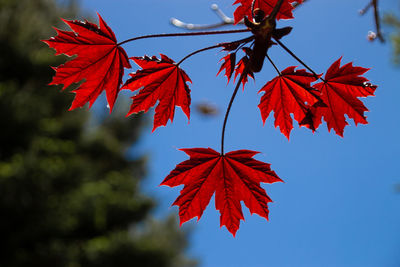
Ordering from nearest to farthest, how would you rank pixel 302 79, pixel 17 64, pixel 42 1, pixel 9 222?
pixel 302 79 < pixel 9 222 < pixel 17 64 < pixel 42 1

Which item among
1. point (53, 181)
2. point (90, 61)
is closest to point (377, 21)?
point (90, 61)

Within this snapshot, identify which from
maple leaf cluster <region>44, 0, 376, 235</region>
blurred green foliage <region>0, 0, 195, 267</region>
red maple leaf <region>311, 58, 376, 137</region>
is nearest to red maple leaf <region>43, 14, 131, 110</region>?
maple leaf cluster <region>44, 0, 376, 235</region>

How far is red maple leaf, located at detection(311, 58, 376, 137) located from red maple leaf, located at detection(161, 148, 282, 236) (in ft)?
0.69

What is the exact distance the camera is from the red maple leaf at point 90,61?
2.67 ft

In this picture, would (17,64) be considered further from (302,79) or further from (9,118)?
(302,79)

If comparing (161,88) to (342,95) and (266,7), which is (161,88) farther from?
(342,95)

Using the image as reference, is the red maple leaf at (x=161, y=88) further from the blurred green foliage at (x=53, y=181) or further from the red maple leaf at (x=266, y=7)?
the blurred green foliage at (x=53, y=181)

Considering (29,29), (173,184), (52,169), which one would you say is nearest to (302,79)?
(173,184)

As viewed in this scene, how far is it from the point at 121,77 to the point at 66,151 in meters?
8.41

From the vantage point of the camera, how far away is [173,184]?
0.87 meters

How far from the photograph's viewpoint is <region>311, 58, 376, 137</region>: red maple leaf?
34.5 inches

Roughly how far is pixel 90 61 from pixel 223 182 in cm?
49

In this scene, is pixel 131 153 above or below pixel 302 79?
above

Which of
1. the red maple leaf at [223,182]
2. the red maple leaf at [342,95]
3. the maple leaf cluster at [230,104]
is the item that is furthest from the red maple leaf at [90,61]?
the red maple leaf at [342,95]
